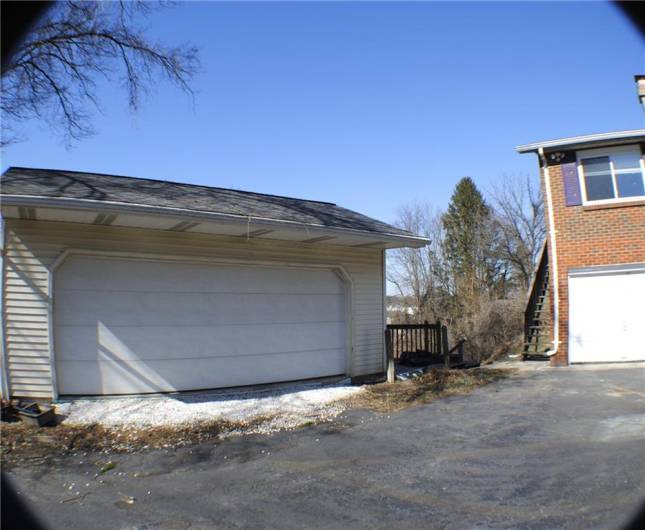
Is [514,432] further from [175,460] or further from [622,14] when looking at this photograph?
[622,14]

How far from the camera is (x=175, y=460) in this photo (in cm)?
561

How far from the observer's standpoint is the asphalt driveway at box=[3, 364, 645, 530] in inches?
156

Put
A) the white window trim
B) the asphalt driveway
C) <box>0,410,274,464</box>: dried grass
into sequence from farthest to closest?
the white window trim
<box>0,410,274,464</box>: dried grass
the asphalt driveway

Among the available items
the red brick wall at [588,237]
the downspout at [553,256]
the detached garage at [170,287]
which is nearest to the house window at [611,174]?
the red brick wall at [588,237]

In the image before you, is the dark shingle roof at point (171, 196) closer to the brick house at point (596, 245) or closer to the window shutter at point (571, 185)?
the brick house at point (596, 245)

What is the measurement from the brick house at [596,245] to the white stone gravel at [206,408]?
5710 mm

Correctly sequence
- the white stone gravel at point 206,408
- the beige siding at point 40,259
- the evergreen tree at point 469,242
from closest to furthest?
the white stone gravel at point 206,408 < the beige siding at point 40,259 < the evergreen tree at point 469,242

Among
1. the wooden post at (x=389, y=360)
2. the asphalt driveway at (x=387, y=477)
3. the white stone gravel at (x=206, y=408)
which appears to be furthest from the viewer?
the wooden post at (x=389, y=360)

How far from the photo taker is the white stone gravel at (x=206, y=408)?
23.1 feet

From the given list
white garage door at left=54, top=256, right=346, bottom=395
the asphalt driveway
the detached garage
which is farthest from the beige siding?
the asphalt driveway

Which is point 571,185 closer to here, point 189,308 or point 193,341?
point 189,308

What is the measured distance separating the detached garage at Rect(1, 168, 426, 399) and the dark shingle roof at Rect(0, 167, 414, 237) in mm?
47

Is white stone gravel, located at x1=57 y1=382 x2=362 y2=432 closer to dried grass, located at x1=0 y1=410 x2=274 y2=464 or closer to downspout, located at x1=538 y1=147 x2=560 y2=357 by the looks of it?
dried grass, located at x1=0 y1=410 x2=274 y2=464

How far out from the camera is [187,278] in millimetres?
8602
